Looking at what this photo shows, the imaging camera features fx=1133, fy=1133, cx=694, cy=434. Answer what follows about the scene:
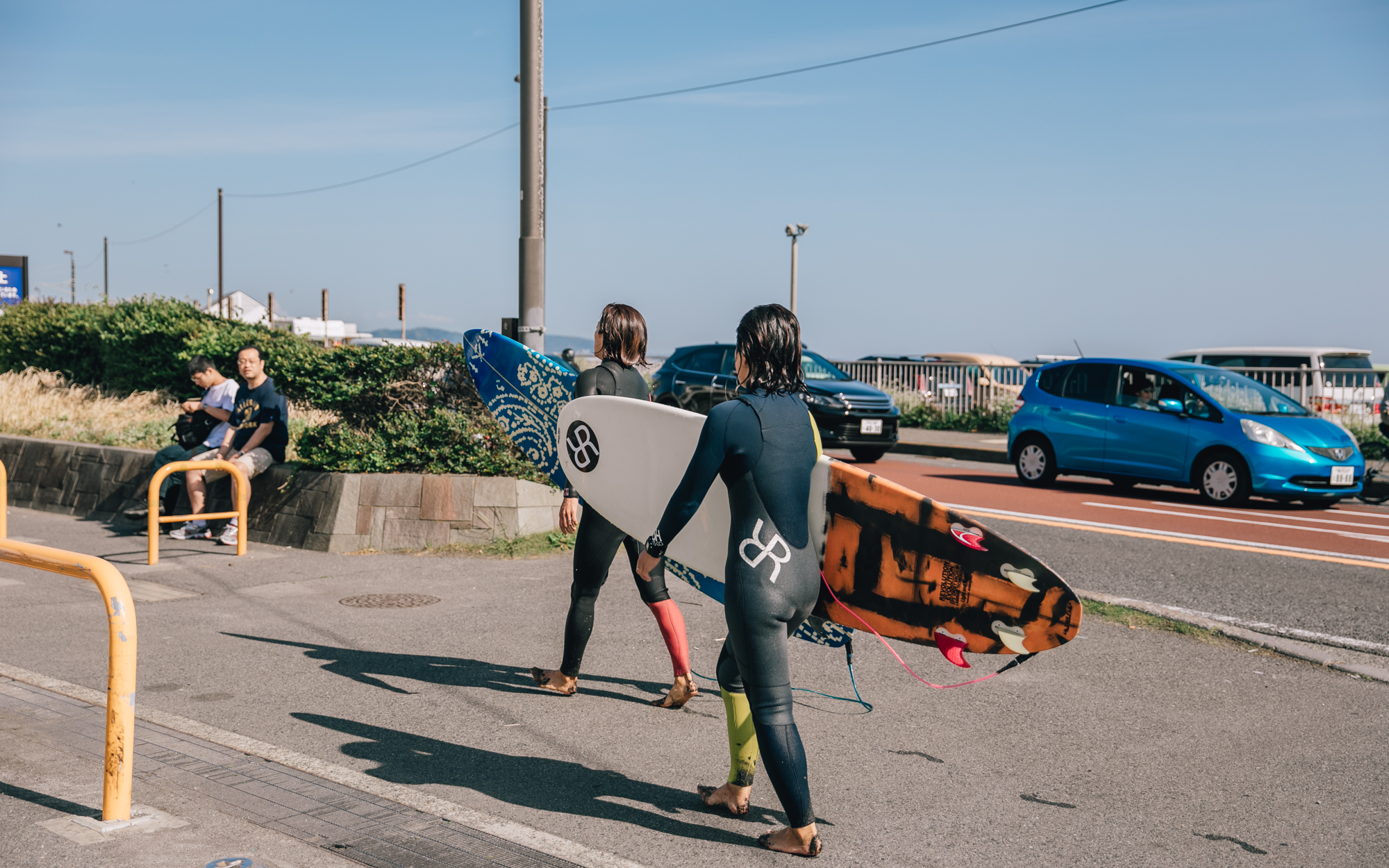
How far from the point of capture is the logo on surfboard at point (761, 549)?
3.54 metres

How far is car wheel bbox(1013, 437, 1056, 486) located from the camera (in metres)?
14.6

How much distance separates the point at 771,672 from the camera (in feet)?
11.5

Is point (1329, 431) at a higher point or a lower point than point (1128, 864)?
higher

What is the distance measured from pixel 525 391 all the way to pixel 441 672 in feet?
4.92

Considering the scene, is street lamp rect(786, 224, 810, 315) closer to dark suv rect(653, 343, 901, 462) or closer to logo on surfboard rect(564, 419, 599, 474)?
dark suv rect(653, 343, 901, 462)

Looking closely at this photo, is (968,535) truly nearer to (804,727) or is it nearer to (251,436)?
(804,727)

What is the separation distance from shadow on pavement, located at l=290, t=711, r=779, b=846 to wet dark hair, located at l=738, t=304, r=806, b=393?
152 centimetres

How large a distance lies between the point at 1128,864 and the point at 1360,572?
6382 millimetres

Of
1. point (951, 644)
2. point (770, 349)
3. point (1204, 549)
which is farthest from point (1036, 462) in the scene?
point (770, 349)

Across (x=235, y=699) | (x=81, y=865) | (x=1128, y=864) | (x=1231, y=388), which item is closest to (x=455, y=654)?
(x=235, y=699)

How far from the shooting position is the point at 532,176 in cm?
1011

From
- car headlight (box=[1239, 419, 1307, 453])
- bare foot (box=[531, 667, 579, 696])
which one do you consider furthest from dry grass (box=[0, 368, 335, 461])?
car headlight (box=[1239, 419, 1307, 453])

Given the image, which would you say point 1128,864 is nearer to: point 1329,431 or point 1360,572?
point 1360,572

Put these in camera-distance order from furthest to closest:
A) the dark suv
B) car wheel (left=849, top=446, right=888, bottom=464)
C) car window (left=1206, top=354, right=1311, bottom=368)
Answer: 1. car window (left=1206, top=354, right=1311, bottom=368)
2. car wheel (left=849, top=446, right=888, bottom=464)
3. the dark suv
